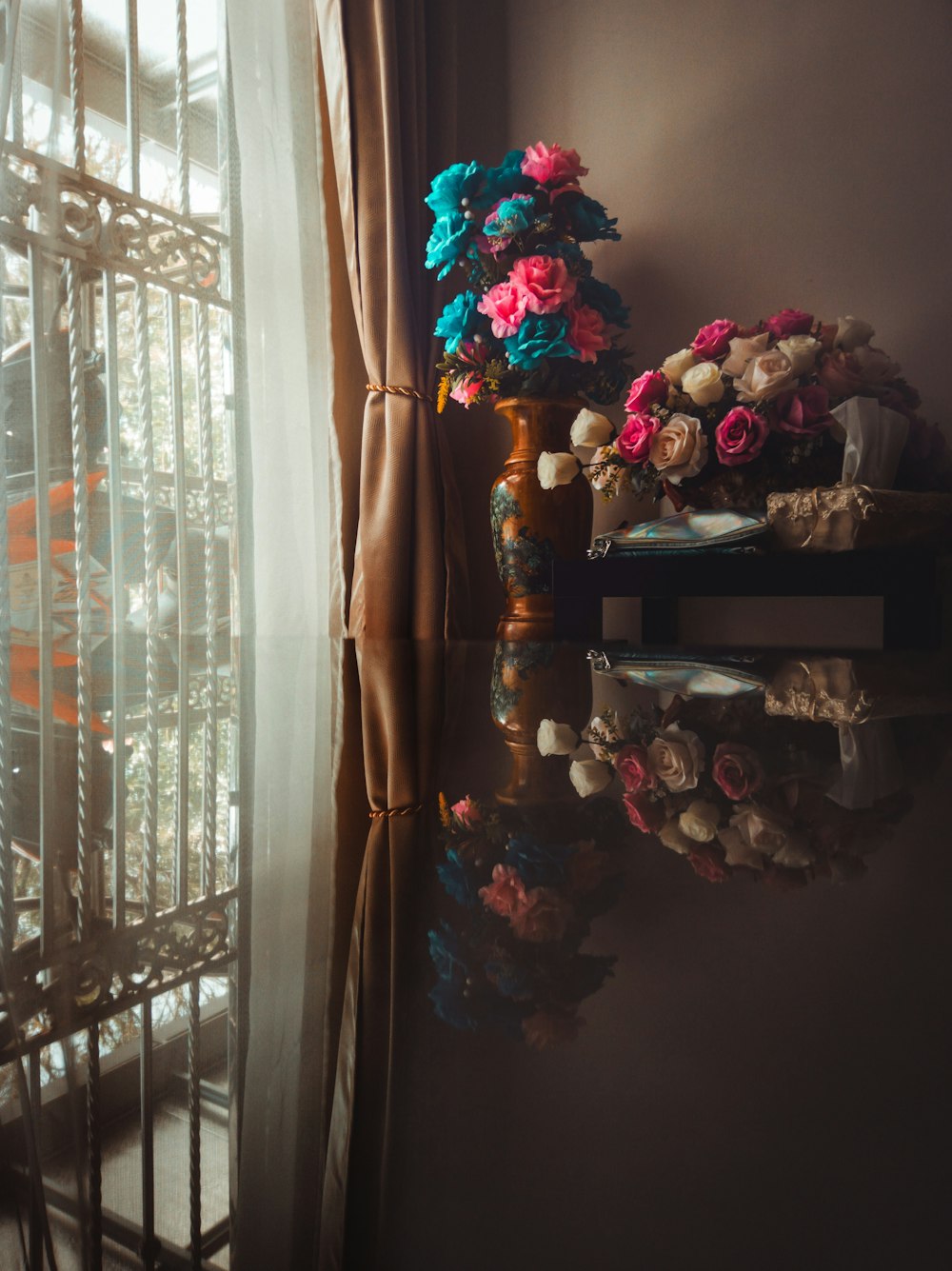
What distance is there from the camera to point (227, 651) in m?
1.67

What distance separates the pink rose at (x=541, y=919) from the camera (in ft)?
0.68

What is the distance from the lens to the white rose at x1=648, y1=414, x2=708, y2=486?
5.56ft

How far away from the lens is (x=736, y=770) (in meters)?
0.42

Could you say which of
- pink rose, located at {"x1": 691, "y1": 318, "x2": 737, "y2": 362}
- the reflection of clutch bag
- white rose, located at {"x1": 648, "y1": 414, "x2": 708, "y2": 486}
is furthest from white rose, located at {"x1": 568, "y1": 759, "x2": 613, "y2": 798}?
pink rose, located at {"x1": 691, "y1": 318, "x2": 737, "y2": 362}

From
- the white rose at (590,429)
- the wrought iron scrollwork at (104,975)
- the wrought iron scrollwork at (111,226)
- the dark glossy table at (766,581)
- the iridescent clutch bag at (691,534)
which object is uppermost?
the wrought iron scrollwork at (111,226)

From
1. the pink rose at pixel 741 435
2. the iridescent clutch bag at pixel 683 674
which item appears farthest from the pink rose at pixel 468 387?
the iridescent clutch bag at pixel 683 674

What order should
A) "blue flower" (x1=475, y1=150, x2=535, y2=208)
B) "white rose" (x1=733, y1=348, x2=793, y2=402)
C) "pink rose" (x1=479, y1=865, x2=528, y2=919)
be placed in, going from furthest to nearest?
"blue flower" (x1=475, y1=150, x2=535, y2=208), "white rose" (x1=733, y1=348, x2=793, y2=402), "pink rose" (x1=479, y1=865, x2=528, y2=919)

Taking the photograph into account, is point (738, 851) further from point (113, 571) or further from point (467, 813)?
point (113, 571)

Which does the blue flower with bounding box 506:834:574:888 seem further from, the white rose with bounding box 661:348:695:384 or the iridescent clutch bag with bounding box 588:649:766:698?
the white rose with bounding box 661:348:695:384

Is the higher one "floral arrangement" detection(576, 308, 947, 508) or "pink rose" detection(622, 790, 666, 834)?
"floral arrangement" detection(576, 308, 947, 508)

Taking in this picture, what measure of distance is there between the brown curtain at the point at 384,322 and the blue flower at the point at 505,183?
0.32m

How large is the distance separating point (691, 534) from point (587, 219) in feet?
2.76

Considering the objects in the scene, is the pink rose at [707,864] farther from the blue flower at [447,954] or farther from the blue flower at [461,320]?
the blue flower at [461,320]

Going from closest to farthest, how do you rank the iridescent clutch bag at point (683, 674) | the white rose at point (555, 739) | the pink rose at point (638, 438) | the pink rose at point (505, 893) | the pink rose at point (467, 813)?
the pink rose at point (505, 893) → the pink rose at point (467, 813) → the white rose at point (555, 739) → the iridescent clutch bag at point (683, 674) → the pink rose at point (638, 438)
